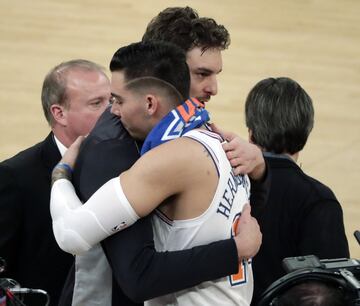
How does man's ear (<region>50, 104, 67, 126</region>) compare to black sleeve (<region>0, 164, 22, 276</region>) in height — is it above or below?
above

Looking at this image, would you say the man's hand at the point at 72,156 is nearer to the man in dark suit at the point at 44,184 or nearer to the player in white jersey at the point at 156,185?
the player in white jersey at the point at 156,185

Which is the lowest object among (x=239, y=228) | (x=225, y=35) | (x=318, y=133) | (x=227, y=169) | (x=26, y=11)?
(x=318, y=133)

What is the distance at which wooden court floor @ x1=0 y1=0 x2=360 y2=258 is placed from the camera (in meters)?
5.82

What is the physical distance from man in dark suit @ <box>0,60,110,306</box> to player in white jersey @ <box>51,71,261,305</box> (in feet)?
2.19

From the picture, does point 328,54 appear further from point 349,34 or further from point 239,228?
point 239,228

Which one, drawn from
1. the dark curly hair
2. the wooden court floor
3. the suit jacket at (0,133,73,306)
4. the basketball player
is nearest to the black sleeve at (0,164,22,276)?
the suit jacket at (0,133,73,306)

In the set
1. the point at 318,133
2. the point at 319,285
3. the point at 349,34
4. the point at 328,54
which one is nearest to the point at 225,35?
the point at 319,285

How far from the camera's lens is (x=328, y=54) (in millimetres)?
7625

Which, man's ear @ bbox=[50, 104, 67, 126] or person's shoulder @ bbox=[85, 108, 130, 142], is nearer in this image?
person's shoulder @ bbox=[85, 108, 130, 142]

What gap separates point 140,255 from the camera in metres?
1.74

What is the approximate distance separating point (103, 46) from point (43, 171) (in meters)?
4.86

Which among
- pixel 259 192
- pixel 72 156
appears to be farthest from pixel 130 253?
pixel 259 192

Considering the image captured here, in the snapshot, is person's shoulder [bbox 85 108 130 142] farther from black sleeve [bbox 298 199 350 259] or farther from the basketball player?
black sleeve [bbox 298 199 350 259]

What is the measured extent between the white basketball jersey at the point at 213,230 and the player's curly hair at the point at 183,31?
0.73 m
